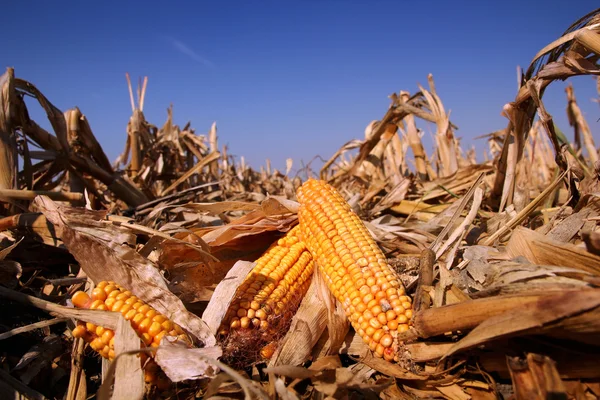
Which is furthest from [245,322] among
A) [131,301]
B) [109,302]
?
[109,302]

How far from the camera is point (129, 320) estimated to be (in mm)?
1991

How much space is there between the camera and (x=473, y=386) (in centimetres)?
192

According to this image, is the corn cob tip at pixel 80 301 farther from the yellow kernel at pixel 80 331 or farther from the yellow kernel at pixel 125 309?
the yellow kernel at pixel 125 309

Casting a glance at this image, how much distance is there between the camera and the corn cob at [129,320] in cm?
200

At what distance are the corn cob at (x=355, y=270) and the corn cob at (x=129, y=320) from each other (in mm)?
1013

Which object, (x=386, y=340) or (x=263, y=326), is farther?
(x=263, y=326)

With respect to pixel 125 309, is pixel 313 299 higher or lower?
lower

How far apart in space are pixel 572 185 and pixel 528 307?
1995 mm

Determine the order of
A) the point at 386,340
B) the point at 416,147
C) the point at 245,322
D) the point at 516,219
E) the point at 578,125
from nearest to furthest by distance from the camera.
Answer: the point at 386,340, the point at 245,322, the point at 516,219, the point at 416,147, the point at 578,125

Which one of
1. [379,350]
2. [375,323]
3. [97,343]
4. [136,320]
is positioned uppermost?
[136,320]

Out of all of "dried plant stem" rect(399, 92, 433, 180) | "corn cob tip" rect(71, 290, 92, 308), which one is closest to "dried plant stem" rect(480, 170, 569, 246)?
"corn cob tip" rect(71, 290, 92, 308)

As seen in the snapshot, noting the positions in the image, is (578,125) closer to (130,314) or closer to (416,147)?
(416,147)

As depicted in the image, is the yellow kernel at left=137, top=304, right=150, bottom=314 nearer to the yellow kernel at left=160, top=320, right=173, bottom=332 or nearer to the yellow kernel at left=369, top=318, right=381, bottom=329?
the yellow kernel at left=160, top=320, right=173, bottom=332

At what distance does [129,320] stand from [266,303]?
0.82 meters
